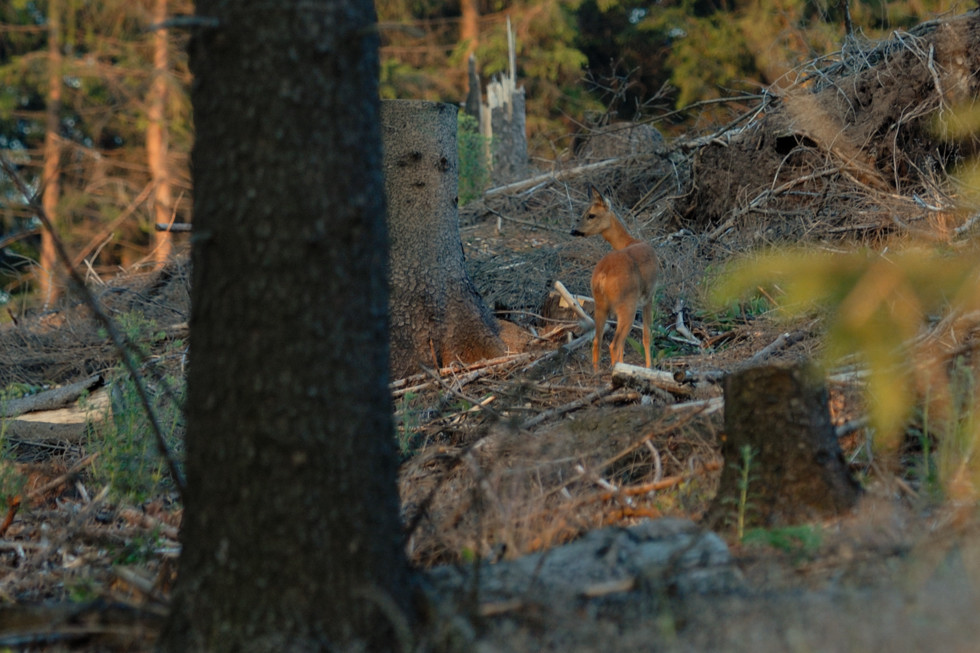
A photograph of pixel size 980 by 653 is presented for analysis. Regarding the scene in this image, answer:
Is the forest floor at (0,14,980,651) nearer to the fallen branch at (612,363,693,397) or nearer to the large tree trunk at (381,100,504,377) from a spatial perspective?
the fallen branch at (612,363,693,397)

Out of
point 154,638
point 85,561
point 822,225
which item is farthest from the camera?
point 822,225

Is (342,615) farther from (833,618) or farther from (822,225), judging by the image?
(822,225)

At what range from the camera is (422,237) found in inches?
273

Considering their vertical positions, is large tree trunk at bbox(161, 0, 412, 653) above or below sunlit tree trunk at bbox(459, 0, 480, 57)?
below

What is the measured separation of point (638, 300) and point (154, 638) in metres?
5.54

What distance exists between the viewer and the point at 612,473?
4266 millimetres

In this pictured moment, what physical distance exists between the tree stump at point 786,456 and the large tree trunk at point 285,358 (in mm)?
1379

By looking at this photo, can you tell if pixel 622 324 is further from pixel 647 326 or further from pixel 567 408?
pixel 567 408

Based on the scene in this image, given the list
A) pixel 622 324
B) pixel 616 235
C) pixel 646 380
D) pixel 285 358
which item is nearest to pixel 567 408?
pixel 646 380

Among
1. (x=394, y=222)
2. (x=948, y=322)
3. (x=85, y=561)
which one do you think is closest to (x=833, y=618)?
(x=948, y=322)

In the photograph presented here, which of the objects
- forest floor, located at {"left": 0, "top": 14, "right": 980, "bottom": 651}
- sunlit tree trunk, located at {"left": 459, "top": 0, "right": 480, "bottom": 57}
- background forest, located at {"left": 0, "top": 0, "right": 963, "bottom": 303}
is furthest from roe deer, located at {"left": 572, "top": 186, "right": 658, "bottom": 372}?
sunlit tree trunk, located at {"left": 459, "top": 0, "right": 480, "bottom": 57}

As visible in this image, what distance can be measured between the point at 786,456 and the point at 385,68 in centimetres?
2155

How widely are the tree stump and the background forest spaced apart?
14.4 m

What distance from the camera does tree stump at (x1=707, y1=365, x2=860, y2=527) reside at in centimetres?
316
